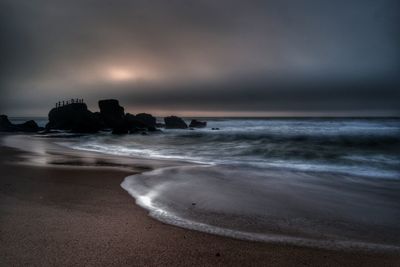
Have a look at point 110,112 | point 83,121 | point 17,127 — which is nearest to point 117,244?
point 83,121

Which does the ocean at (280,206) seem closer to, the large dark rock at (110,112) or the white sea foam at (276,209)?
the white sea foam at (276,209)

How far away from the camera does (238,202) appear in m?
5.61

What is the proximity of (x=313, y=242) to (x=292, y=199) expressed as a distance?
2355 millimetres

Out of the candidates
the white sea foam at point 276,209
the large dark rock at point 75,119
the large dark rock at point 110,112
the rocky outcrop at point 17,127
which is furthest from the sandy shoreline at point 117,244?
the large dark rock at point 110,112

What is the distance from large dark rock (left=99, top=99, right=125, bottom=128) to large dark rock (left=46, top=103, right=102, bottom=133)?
3587 millimetres

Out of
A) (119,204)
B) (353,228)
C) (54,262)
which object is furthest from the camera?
(119,204)

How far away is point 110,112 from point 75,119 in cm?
701

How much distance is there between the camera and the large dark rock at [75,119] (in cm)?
4739

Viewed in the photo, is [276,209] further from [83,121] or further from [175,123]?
[175,123]

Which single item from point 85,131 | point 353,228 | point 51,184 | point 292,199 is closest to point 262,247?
point 353,228

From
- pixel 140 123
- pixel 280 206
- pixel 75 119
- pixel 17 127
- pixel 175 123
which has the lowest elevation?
pixel 280 206

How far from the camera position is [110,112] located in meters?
56.5

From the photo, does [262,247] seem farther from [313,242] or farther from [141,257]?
[141,257]

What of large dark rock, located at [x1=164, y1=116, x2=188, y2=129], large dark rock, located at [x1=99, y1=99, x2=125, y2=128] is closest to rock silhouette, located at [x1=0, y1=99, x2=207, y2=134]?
large dark rock, located at [x1=99, y1=99, x2=125, y2=128]
